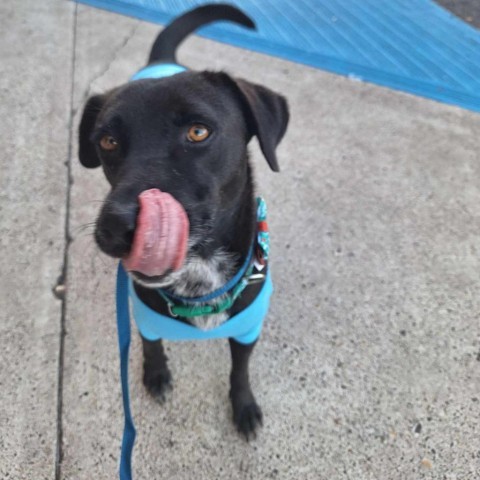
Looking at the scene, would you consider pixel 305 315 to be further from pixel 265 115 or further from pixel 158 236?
pixel 158 236

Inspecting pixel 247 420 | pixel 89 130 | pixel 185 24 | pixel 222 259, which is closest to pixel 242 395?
pixel 247 420

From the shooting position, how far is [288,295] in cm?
253

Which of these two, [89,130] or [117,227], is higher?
[117,227]

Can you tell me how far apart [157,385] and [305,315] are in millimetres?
815

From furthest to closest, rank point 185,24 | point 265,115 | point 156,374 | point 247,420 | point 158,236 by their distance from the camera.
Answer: point 185,24
point 156,374
point 247,420
point 265,115
point 158,236

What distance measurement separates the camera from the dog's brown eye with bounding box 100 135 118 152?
1.62 meters

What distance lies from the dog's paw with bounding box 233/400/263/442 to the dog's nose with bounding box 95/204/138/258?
1053 millimetres

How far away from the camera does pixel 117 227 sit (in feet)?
4.12

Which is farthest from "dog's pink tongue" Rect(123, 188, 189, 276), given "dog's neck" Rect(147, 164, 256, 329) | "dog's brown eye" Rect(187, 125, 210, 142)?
"dog's neck" Rect(147, 164, 256, 329)

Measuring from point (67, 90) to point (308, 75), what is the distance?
1.91 m

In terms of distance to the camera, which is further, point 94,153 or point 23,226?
point 23,226

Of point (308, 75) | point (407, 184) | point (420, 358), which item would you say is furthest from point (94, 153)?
point (308, 75)

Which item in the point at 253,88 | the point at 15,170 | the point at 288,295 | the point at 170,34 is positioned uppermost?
the point at 253,88

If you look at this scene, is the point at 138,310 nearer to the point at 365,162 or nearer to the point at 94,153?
the point at 94,153
